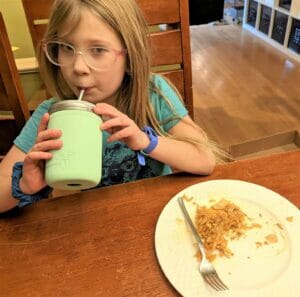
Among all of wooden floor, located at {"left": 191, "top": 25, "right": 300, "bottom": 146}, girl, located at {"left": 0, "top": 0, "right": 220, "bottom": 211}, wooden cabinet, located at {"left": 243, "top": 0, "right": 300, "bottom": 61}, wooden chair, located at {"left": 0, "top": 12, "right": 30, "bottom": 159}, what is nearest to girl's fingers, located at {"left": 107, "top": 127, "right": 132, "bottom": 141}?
girl, located at {"left": 0, "top": 0, "right": 220, "bottom": 211}

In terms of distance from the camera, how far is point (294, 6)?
307cm

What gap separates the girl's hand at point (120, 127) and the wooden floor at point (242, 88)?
5.18 feet

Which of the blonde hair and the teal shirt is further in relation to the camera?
the teal shirt

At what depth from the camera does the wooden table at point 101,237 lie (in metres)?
0.56

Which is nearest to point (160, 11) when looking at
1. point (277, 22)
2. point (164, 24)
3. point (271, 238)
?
point (164, 24)

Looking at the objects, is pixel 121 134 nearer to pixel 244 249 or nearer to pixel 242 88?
pixel 244 249

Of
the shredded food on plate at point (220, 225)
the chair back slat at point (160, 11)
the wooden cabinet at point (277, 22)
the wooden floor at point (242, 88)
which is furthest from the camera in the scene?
the wooden cabinet at point (277, 22)

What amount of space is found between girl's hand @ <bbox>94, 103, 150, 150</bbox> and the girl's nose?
0.14 m

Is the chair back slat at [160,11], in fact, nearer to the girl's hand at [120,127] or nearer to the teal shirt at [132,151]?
the teal shirt at [132,151]

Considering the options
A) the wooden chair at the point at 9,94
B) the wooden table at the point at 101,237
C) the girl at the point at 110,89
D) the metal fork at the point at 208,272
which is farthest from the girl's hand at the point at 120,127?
the wooden chair at the point at 9,94

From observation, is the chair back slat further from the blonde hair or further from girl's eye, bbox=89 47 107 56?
girl's eye, bbox=89 47 107 56

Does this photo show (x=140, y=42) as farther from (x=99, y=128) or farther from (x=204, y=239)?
(x=204, y=239)

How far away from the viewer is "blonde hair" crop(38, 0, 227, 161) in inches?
29.5

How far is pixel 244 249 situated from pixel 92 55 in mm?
523
